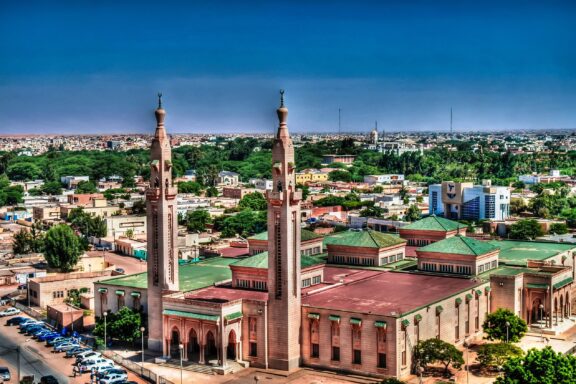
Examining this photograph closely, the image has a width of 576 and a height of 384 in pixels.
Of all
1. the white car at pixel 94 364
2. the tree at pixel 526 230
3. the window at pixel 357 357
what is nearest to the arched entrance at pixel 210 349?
the white car at pixel 94 364

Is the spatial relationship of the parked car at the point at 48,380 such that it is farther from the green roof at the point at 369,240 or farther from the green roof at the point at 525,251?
the green roof at the point at 525,251

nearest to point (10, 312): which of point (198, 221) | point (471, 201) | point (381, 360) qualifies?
point (381, 360)

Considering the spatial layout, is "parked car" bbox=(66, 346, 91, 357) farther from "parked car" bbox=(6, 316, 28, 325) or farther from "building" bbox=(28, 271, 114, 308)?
"building" bbox=(28, 271, 114, 308)

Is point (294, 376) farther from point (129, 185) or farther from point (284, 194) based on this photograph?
point (129, 185)

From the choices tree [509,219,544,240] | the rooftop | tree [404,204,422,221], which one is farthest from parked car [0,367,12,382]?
tree [404,204,422,221]

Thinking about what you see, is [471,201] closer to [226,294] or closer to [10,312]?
[226,294]
